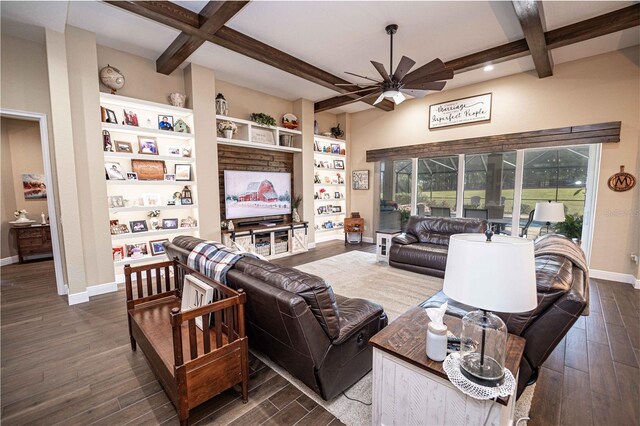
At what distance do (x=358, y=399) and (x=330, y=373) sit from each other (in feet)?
1.03

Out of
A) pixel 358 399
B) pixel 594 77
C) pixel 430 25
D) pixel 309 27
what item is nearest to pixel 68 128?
pixel 309 27

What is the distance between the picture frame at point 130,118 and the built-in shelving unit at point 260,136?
1.24 meters

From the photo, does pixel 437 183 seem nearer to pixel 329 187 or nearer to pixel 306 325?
pixel 329 187

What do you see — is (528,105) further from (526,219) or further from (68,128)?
(68,128)

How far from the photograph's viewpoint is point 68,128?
3270mm

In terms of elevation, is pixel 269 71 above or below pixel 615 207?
above

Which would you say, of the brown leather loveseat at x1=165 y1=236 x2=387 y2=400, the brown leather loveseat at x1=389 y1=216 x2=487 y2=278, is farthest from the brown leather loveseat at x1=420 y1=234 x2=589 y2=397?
the brown leather loveseat at x1=389 y1=216 x2=487 y2=278

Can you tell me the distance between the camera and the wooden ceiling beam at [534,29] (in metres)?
2.73

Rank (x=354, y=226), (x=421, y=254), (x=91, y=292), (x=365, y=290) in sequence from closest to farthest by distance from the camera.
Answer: (x=91, y=292)
(x=365, y=290)
(x=421, y=254)
(x=354, y=226)

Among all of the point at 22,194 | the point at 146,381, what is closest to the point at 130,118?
the point at 146,381

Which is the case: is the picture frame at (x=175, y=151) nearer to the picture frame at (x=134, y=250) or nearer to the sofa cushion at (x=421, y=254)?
the picture frame at (x=134, y=250)

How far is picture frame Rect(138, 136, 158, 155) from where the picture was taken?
4.11m

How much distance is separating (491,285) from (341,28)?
3567 mm

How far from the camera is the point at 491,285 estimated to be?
100cm
